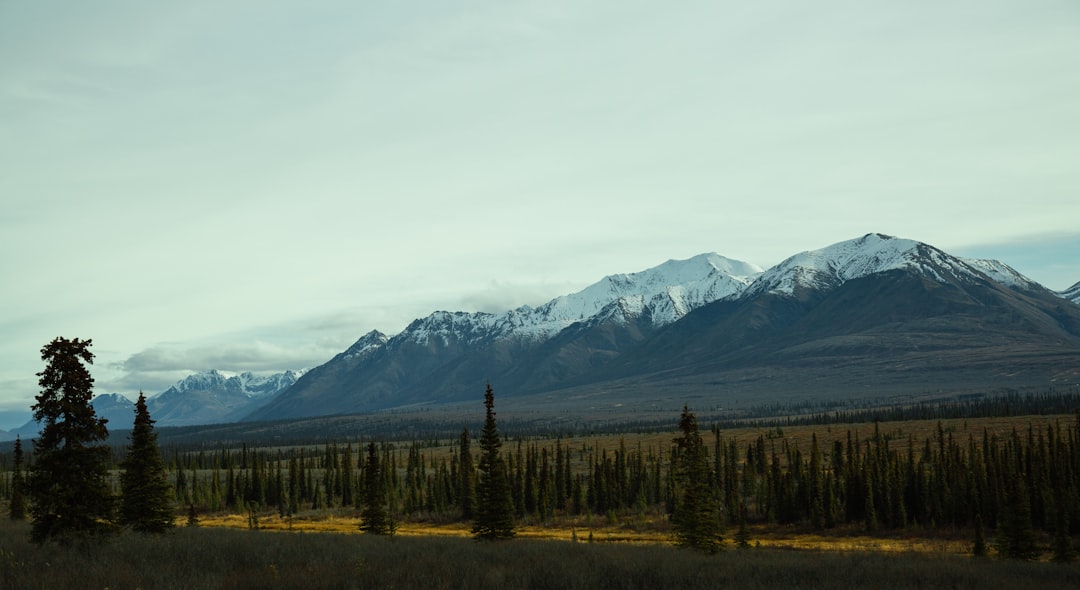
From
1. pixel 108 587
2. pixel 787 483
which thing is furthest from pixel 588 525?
pixel 108 587

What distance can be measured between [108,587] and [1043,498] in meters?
73.1

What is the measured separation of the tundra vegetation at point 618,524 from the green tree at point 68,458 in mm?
456

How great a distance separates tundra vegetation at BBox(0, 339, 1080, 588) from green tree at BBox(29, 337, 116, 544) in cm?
46

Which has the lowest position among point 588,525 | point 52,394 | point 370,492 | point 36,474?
point 588,525

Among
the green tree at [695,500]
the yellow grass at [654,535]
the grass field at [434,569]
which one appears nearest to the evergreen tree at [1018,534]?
the yellow grass at [654,535]

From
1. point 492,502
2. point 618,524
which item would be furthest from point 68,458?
point 618,524

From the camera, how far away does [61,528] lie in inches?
1156

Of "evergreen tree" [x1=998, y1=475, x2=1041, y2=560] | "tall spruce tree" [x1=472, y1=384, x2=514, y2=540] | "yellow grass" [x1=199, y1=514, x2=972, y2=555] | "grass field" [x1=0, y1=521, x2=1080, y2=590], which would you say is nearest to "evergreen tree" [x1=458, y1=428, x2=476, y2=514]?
"yellow grass" [x1=199, y1=514, x2=972, y2=555]

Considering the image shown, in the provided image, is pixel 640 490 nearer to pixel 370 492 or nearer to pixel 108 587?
pixel 370 492

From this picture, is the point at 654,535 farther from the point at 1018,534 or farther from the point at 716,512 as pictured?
the point at 1018,534

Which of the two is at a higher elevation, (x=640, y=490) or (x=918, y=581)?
(x=918, y=581)

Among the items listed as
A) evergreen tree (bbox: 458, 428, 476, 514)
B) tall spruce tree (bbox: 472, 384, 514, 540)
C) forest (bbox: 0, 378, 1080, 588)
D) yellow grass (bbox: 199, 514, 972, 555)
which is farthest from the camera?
evergreen tree (bbox: 458, 428, 476, 514)

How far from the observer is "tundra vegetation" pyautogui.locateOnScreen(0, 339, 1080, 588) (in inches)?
951

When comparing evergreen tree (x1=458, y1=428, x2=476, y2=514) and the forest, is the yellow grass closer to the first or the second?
the forest
